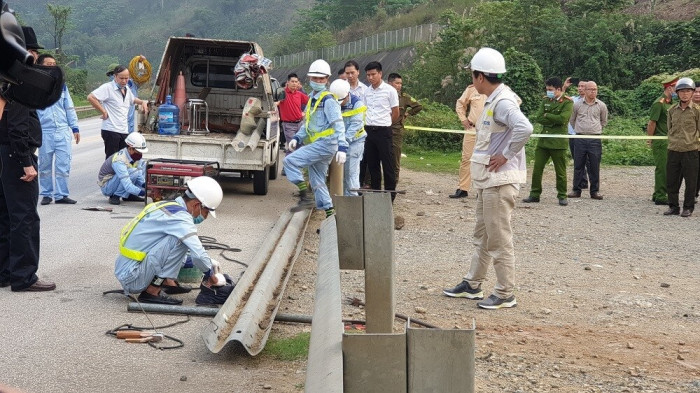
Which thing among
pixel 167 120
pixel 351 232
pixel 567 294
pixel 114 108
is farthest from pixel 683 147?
pixel 351 232

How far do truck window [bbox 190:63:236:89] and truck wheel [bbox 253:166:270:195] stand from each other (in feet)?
9.11

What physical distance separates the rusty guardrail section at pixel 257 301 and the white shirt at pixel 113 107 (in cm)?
572

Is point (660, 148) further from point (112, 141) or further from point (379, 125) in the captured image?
point (112, 141)

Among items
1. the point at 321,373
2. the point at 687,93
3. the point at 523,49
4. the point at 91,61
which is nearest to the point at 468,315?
the point at 321,373

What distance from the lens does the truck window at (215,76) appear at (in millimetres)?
18391

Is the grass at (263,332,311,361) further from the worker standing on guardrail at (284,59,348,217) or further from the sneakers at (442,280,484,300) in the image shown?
the worker standing on guardrail at (284,59,348,217)

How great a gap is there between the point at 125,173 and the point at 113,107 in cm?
162

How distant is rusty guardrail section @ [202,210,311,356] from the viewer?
679 cm

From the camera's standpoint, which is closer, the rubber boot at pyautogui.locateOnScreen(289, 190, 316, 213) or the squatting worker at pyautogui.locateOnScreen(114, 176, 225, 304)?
the squatting worker at pyautogui.locateOnScreen(114, 176, 225, 304)

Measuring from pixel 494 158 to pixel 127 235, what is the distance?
3.19 meters

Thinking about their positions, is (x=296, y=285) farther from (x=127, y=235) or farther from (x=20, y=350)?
(x=20, y=350)

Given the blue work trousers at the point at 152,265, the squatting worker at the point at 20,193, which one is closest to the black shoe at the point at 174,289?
the blue work trousers at the point at 152,265

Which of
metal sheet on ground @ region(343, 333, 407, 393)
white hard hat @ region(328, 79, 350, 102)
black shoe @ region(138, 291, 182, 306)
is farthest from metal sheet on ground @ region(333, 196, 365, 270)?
white hard hat @ region(328, 79, 350, 102)

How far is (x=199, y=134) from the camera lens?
1684 centimetres
